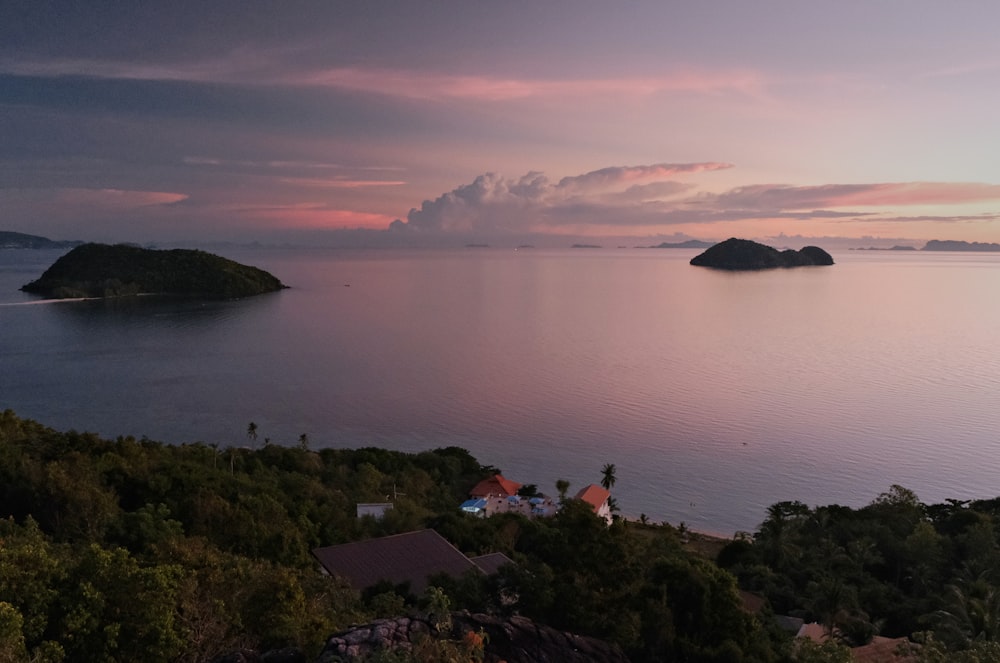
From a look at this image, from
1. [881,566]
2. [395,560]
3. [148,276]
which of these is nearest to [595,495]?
[881,566]

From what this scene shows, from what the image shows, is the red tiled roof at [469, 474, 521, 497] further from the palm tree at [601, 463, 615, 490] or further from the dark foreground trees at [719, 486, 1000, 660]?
the dark foreground trees at [719, 486, 1000, 660]

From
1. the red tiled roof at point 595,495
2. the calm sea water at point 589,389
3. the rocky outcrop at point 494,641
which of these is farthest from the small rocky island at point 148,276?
the rocky outcrop at point 494,641

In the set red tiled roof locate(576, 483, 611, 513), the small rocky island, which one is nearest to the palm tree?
red tiled roof locate(576, 483, 611, 513)

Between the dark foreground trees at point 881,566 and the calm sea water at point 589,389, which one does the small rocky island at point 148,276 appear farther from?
the dark foreground trees at point 881,566

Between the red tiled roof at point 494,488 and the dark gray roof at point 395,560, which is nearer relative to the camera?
the dark gray roof at point 395,560

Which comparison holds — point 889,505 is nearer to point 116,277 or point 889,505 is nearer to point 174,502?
point 174,502

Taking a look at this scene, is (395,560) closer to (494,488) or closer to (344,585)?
(344,585)
